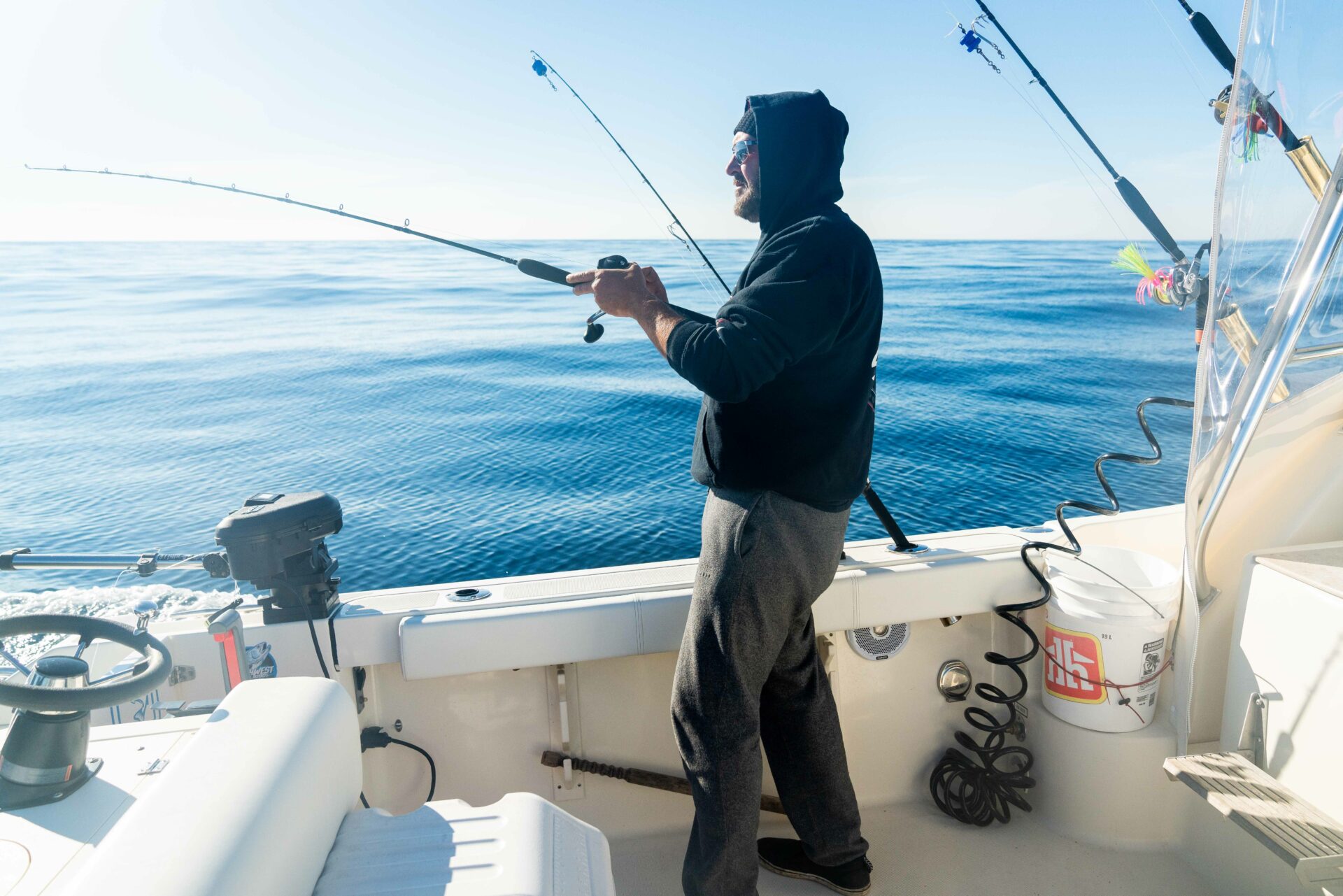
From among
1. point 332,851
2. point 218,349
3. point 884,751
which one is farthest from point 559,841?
point 218,349

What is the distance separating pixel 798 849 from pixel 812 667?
0.41 meters

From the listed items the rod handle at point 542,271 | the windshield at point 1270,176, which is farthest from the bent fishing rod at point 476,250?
the windshield at point 1270,176

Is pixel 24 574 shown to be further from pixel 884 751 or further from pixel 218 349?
pixel 218 349

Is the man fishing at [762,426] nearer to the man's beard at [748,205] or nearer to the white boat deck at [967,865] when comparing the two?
the man's beard at [748,205]

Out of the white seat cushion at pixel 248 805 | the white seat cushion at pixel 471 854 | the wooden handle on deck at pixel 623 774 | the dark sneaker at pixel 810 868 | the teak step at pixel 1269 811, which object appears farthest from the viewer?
the wooden handle on deck at pixel 623 774

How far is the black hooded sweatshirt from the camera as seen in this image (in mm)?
1169

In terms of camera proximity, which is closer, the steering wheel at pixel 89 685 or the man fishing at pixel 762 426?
the steering wheel at pixel 89 685

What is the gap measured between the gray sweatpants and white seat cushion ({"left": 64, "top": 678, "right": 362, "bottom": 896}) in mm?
537

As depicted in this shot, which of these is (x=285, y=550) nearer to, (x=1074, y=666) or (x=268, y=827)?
(x=268, y=827)

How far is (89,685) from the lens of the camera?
92 cm

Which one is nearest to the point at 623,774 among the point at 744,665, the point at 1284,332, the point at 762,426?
the point at 744,665

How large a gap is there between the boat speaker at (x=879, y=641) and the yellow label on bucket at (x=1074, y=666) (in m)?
0.29

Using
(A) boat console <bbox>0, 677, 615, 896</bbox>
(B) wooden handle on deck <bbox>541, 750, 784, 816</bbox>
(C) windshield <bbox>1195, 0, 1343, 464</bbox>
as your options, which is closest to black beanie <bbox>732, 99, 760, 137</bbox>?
(C) windshield <bbox>1195, 0, 1343, 464</bbox>

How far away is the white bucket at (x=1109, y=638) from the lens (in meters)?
1.61
